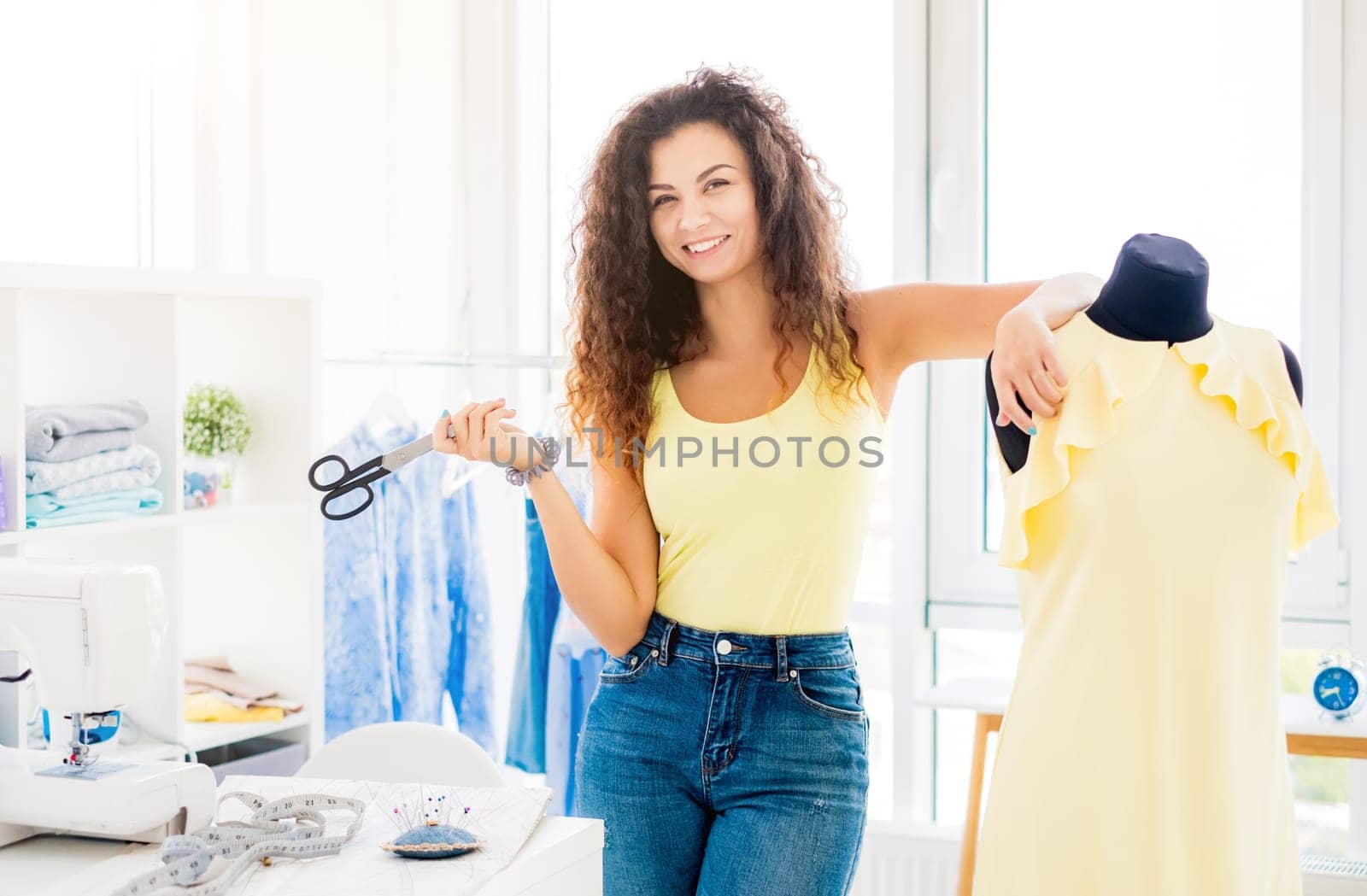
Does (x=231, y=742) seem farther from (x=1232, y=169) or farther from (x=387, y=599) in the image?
(x=1232, y=169)

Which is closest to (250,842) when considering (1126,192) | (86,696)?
(86,696)

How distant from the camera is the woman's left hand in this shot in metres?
1.41

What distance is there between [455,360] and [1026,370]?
165 centimetres

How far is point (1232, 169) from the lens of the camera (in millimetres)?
2664

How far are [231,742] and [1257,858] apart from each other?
1879mm

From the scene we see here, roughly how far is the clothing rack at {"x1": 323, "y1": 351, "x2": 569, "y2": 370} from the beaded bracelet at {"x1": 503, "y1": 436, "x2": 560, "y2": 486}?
669mm

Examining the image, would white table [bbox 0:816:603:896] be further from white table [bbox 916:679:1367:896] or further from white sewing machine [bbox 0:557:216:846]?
white table [bbox 916:679:1367:896]

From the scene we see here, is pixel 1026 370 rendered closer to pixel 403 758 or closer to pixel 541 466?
pixel 541 466

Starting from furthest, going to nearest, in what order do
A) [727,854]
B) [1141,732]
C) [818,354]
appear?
[818,354], [727,854], [1141,732]

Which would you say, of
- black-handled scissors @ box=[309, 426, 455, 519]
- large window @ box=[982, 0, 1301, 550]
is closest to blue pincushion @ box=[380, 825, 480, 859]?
black-handled scissors @ box=[309, 426, 455, 519]

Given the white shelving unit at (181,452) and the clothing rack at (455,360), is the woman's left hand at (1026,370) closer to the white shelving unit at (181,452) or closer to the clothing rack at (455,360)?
the clothing rack at (455,360)

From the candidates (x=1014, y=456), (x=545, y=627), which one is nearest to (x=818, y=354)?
(x=1014, y=456)

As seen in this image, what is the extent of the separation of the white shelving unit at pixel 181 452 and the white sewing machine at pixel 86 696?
2.22ft

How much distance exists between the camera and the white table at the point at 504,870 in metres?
1.32
